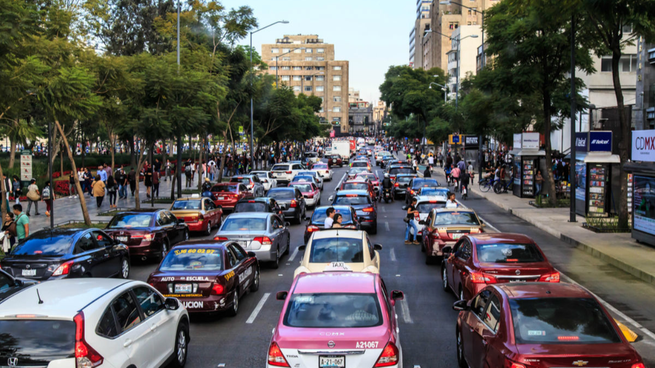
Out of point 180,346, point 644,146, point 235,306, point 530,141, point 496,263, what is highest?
point 530,141

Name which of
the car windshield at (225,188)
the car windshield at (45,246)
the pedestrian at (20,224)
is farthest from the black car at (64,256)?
the car windshield at (225,188)

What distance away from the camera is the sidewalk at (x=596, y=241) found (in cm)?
1589

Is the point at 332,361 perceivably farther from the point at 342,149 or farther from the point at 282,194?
the point at 342,149

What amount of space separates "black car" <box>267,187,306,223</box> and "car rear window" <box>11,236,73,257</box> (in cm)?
1261

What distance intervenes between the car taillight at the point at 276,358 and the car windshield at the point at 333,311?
398mm

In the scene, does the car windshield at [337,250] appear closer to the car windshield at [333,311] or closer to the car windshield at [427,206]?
the car windshield at [333,311]

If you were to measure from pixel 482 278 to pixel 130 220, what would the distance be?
428 inches

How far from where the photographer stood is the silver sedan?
626 inches

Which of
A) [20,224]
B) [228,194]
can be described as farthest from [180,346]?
[228,194]

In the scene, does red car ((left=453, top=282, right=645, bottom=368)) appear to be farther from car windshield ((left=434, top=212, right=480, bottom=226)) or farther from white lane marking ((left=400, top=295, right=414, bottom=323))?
car windshield ((left=434, top=212, right=480, bottom=226))

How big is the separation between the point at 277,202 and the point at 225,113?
24580 mm

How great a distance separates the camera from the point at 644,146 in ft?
64.4

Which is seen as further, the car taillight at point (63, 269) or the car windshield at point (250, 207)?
the car windshield at point (250, 207)

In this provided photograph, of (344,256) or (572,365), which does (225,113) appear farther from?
(572,365)
